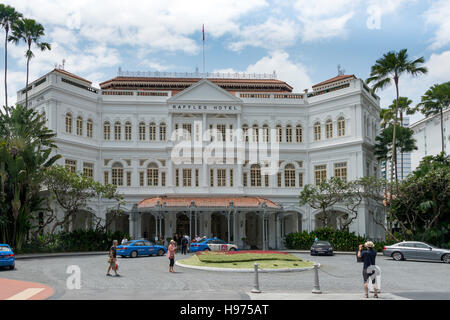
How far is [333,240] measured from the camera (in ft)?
128

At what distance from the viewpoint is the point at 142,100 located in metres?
46.2

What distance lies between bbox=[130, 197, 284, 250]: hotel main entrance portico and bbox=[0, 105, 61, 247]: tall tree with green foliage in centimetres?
968

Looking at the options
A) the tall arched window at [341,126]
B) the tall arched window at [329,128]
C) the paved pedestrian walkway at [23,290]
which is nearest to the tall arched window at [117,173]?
the tall arched window at [329,128]

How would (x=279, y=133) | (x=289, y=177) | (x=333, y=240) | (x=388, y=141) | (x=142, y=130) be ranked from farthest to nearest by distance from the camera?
1. (x=279, y=133)
2. (x=289, y=177)
3. (x=142, y=130)
4. (x=388, y=141)
5. (x=333, y=240)

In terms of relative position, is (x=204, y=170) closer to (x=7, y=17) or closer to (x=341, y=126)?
(x=341, y=126)

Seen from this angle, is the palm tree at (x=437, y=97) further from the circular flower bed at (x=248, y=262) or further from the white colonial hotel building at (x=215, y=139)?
the circular flower bed at (x=248, y=262)

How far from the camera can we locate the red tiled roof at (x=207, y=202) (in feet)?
134

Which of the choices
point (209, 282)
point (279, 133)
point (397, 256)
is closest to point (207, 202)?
point (279, 133)

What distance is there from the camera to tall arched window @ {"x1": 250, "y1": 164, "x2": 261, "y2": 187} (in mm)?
46094

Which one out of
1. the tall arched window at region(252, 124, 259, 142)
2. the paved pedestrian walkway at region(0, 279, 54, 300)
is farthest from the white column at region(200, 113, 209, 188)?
the paved pedestrian walkway at region(0, 279, 54, 300)

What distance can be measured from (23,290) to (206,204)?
84.0 ft

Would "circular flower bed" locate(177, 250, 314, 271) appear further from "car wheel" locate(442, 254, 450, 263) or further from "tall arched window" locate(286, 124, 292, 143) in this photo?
"tall arched window" locate(286, 124, 292, 143)
